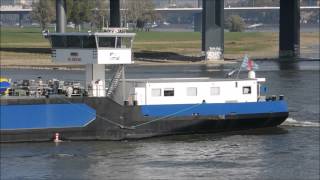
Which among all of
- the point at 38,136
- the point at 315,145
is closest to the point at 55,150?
the point at 38,136

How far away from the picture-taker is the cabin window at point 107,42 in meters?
46.0

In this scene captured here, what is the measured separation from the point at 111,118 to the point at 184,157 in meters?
5.73

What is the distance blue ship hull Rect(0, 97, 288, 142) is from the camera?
4456 cm

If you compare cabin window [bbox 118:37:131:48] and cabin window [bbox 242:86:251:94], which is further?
cabin window [bbox 242:86:251:94]

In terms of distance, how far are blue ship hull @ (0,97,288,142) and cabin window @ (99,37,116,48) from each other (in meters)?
2.72

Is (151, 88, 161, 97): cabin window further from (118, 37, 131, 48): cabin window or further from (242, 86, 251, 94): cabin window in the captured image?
(242, 86, 251, 94): cabin window

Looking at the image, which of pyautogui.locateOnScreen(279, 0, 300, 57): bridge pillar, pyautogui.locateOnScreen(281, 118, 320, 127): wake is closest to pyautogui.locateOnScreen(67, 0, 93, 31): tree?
pyautogui.locateOnScreen(279, 0, 300, 57): bridge pillar

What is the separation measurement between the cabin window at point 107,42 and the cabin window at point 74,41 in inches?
45.9

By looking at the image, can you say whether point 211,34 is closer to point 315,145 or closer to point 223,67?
point 223,67

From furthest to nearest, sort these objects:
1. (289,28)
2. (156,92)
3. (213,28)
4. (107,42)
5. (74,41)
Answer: (289,28) → (213,28) → (156,92) → (74,41) → (107,42)

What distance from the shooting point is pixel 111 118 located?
150 ft

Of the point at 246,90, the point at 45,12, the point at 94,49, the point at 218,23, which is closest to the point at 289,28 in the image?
the point at 218,23

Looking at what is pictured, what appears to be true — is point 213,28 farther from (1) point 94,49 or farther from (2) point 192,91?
(1) point 94,49

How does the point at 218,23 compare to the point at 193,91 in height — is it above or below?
above
